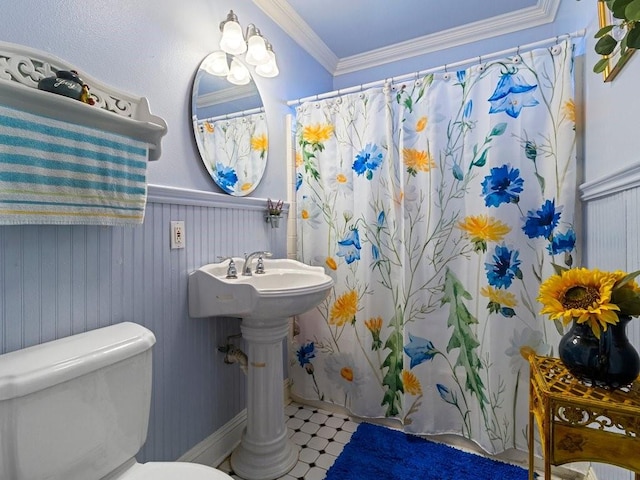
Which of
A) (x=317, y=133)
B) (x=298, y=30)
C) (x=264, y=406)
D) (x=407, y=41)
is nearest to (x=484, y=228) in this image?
(x=317, y=133)

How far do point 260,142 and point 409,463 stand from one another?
5.82ft

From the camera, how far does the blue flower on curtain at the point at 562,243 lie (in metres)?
1.32

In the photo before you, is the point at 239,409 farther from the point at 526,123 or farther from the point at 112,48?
the point at 526,123

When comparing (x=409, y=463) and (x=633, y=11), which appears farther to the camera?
(x=409, y=463)

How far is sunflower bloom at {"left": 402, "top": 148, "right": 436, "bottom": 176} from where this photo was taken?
158 centimetres

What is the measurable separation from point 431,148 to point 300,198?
2.64 feet

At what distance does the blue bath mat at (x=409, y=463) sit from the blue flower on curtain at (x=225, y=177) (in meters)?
1.40


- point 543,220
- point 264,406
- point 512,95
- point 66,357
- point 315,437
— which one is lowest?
point 315,437

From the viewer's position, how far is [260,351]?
A: 4.68ft

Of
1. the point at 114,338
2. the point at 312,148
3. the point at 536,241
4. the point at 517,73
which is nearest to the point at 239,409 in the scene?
the point at 114,338

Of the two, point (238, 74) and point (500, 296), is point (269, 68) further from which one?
point (500, 296)

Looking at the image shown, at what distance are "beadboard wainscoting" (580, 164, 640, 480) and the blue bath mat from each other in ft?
1.35

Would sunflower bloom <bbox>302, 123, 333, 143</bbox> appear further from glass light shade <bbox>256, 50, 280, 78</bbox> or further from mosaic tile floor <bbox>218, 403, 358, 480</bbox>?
mosaic tile floor <bbox>218, 403, 358, 480</bbox>

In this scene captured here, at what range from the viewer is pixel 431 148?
1.57 m
